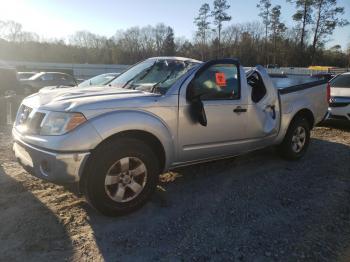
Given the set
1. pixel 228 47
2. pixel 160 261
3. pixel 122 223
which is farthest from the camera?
pixel 228 47

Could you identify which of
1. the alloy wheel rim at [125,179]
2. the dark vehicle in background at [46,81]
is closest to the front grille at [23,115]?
the alloy wheel rim at [125,179]

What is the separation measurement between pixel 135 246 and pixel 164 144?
4.07 ft

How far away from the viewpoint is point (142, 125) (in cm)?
391

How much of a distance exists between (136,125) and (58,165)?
89 centimetres

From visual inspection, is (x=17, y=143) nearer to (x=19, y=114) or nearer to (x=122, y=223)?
(x=19, y=114)

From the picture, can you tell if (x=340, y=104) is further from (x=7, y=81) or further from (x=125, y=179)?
(x=7, y=81)

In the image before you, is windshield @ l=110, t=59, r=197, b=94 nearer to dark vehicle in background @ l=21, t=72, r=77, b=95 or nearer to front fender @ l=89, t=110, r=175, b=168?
front fender @ l=89, t=110, r=175, b=168

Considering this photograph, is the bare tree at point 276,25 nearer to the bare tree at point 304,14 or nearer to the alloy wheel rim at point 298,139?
the bare tree at point 304,14

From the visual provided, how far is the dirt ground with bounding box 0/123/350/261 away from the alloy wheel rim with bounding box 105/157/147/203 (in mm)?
250

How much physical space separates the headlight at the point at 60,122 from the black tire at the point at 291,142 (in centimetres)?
376

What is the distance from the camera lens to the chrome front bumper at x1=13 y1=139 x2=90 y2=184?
349 centimetres

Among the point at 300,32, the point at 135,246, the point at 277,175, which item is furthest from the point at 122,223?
the point at 300,32

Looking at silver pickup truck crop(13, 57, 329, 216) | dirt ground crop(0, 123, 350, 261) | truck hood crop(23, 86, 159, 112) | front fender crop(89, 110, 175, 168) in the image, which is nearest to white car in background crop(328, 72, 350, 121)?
dirt ground crop(0, 123, 350, 261)

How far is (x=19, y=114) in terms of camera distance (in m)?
4.44
